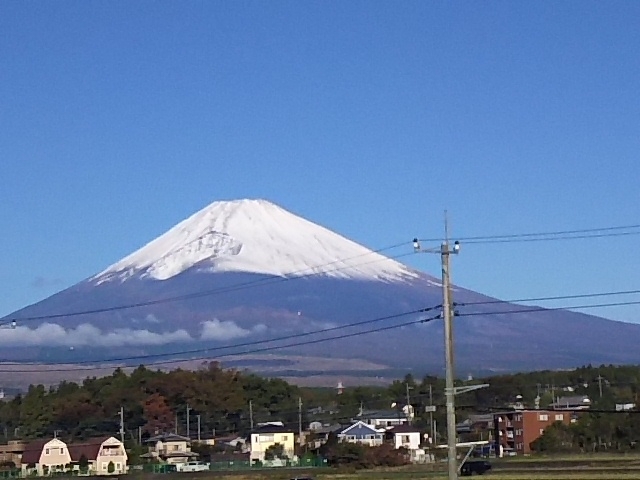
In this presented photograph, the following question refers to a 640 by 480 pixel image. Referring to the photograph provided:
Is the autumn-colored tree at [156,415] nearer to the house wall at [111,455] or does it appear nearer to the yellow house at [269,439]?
the yellow house at [269,439]

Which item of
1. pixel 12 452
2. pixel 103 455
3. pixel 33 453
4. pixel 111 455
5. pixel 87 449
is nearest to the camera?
pixel 103 455

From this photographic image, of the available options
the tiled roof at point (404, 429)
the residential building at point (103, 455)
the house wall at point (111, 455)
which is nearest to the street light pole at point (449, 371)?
the residential building at point (103, 455)

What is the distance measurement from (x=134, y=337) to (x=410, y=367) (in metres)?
39.7

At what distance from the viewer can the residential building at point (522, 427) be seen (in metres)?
73.9

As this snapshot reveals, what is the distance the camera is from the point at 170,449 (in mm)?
69312

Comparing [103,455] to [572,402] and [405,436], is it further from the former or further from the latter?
[572,402]

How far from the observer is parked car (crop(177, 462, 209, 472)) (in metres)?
57.9

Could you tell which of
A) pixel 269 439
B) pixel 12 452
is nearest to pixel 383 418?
pixel 269 439

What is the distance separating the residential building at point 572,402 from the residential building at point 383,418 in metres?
8.87

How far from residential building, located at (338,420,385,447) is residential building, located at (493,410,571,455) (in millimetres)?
6354

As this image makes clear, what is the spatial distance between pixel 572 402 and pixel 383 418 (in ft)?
38.3

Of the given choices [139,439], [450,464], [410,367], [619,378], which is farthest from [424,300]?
[450,464]

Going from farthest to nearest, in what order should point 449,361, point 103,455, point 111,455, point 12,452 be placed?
1. point 12,452
2. point 111,455
3. point 103,455
4. point 449,361

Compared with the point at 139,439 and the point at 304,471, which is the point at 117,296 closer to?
the point at 139,439
